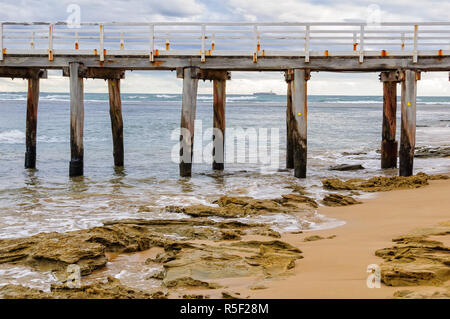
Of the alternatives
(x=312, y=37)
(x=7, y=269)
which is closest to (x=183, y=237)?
(x=7, y=269)

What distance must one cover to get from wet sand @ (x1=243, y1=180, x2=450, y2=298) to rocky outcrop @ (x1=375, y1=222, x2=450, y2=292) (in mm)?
158

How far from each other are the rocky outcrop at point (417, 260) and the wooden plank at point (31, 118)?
49.3 ft

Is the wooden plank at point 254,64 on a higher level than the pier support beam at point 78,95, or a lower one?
higher

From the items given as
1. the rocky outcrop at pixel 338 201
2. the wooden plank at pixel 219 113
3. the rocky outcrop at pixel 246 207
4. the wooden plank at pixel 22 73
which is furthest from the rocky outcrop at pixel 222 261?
the wooden plank at pixel 22 73

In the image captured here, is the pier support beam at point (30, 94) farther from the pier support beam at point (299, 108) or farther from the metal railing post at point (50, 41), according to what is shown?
the pier support beam at point (299, 108)

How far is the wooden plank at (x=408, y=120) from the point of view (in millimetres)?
16000

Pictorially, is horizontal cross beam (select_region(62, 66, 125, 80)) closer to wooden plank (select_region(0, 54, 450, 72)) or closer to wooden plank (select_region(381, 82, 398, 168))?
wooden plank (select_region(0, 54, 450, 72))

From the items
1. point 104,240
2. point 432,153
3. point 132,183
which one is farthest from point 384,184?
point 432,153

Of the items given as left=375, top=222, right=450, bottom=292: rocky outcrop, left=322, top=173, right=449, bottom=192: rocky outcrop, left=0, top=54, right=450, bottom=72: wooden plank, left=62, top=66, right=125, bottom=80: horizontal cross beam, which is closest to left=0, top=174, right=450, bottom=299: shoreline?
left=375, top=222, right=450, bottom=292: rocky outcrop

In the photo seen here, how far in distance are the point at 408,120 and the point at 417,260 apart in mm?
10416

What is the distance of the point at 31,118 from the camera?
19.6 m

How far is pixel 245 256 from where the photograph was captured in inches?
295

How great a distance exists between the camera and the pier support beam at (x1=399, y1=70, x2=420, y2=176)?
52.5 feet

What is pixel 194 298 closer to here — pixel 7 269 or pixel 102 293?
pixel 102 293
